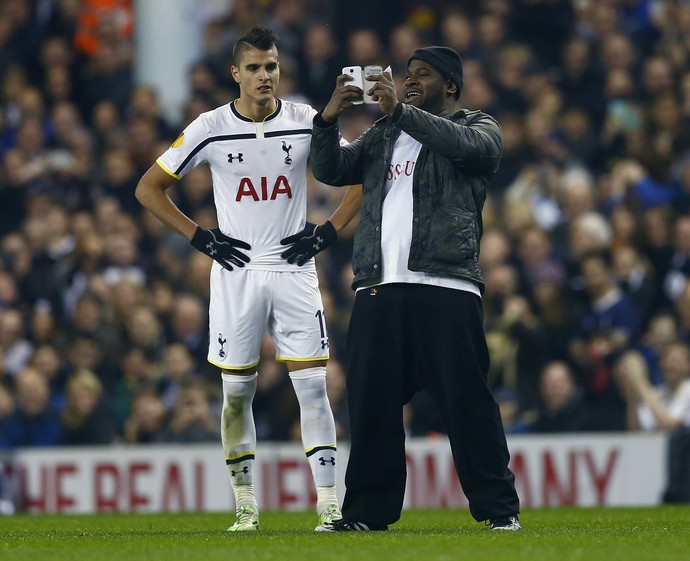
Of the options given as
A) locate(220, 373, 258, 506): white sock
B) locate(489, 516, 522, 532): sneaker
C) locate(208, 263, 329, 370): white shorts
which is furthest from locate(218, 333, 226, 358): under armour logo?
locate(489, 516, 522, 532): sneaker

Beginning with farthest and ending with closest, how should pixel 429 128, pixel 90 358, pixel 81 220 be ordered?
pixel 81 220
pixel 90 358
pixel 429 128

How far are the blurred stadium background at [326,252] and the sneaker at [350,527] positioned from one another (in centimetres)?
465

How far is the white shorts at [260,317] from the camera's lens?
30.5 feet

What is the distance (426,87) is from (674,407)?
6.03 meters

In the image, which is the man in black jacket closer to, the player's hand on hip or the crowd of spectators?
the player's hand on hip

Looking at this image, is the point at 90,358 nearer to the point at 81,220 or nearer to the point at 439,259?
the point at 81,220

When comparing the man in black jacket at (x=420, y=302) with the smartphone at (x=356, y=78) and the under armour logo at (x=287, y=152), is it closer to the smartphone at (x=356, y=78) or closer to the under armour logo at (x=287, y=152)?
the smartphone at (x=356, y=78)

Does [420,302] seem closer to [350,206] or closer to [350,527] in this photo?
[350,206]

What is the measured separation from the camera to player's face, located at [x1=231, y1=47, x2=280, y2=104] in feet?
30.3

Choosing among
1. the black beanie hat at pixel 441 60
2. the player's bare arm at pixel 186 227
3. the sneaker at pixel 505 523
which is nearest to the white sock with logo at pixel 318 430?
the player's bare arm at pixel 186 227

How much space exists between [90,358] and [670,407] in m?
5.26

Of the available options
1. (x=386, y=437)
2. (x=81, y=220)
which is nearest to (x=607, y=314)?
(x=81, y=220)

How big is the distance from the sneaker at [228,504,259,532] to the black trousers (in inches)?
29.1

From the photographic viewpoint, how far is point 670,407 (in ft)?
45.9
